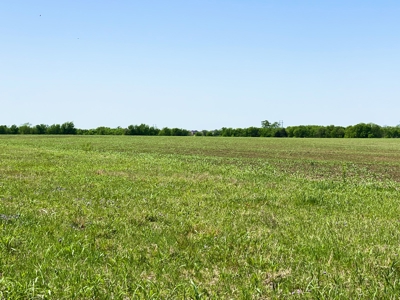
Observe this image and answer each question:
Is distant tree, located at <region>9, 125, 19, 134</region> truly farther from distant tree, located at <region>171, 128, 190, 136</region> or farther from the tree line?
distant tree, located at <region>171, 128, 190, 136</region>

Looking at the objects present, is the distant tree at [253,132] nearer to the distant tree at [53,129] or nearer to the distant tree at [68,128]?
the distant tree at [68,128]

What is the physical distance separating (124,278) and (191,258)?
1.25 m

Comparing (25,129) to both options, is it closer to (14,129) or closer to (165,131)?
(14,129)

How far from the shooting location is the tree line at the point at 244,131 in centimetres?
13550

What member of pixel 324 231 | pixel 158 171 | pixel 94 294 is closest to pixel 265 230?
pixel 324 231

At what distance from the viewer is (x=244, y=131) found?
504 ft

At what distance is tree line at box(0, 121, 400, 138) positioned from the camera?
136 metres

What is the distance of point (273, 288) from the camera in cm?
420

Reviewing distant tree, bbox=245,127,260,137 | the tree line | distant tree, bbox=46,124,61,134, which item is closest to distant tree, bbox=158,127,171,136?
the tree line

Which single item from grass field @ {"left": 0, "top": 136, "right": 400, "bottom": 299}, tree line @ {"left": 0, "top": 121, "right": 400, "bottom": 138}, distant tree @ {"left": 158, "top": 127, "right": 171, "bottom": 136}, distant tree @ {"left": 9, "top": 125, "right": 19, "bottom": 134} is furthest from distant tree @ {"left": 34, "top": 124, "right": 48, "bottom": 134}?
grass field @ {"left": 0, "top": 136, "right": 400, "bottom": 299}

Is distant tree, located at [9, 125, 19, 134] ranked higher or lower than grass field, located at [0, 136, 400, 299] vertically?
higher

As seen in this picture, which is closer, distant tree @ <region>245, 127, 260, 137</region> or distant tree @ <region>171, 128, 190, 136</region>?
distant tree @ <region>171, 128, 190, 136</region>

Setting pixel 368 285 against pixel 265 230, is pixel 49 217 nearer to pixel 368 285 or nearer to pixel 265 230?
pixel 265 230

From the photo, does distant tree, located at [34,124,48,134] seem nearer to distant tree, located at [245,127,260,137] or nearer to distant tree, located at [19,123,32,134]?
distant tree, located at [19,123,32,134]
